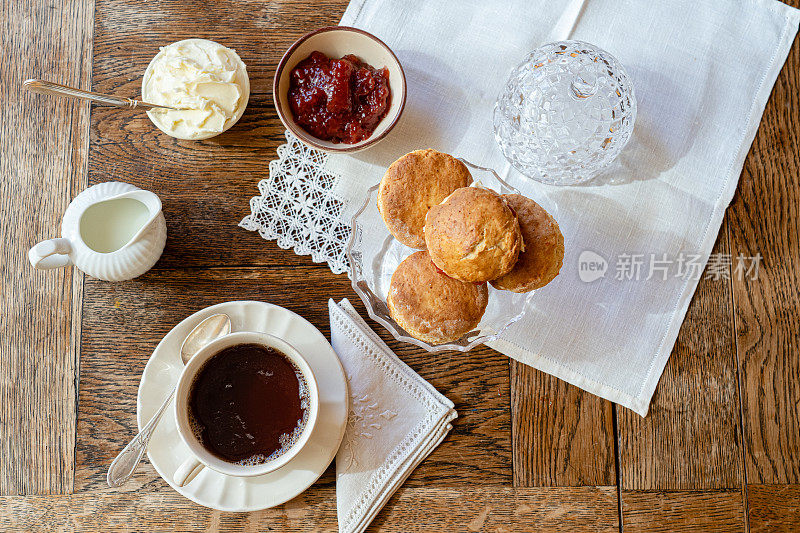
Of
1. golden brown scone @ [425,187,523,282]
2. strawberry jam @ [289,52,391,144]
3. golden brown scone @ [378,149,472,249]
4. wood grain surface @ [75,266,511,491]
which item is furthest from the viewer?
wood grain surface @ [75,266,511,491]

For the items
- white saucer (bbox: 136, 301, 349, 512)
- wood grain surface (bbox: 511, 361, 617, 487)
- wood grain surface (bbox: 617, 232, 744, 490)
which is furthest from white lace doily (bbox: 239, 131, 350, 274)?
wood grain surface (bbox: 617, 232, 744, 490)

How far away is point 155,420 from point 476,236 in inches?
28.8

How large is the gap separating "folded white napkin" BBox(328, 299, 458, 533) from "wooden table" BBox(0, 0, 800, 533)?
4 cm

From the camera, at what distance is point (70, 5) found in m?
1.43

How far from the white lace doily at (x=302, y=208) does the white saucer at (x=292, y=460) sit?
0.16 meters

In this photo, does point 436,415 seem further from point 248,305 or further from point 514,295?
point 248,305

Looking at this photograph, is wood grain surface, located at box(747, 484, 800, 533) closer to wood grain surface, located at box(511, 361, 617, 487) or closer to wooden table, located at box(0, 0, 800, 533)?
wooden table, located at box(0, 0, 800, 533)

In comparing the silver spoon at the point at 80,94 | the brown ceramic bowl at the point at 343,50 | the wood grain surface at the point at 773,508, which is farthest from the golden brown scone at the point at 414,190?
the wood grain surface at the point at 773,508

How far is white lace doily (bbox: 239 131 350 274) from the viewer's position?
4.44ft

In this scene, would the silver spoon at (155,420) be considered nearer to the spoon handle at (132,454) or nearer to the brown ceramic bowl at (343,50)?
the spoon handle at (132,454)

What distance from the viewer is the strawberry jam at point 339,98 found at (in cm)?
125

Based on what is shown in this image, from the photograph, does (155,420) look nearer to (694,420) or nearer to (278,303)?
(278,303)

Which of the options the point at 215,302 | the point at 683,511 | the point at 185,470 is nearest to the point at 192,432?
the point at 185,470

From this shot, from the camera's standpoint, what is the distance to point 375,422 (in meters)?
1.33
